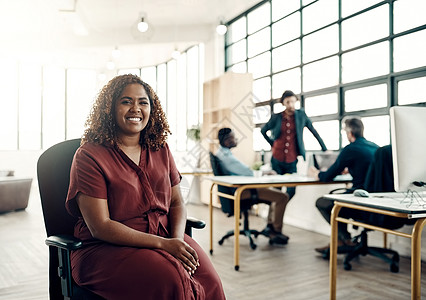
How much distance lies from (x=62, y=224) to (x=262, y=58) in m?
5.60

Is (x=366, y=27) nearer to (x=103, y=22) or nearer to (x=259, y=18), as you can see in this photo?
(x=259, y=18)

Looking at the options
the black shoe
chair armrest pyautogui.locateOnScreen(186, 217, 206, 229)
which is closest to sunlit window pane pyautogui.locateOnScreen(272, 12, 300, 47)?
the black shoe

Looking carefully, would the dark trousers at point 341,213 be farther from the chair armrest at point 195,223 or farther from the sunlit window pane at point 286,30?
the sunlit window pane at point 286,30

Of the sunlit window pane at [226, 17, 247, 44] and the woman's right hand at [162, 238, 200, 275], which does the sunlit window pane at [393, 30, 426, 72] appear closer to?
the woman's right hand at [162, 238, 200, 275]

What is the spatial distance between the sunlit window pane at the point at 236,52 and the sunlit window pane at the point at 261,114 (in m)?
1.12

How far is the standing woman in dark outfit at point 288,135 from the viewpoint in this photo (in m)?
4.61

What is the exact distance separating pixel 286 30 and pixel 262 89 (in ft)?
3.43

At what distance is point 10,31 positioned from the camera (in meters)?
8.41

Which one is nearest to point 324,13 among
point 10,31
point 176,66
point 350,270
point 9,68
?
point 350,270

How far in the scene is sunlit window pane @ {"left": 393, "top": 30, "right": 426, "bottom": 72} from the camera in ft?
12.7

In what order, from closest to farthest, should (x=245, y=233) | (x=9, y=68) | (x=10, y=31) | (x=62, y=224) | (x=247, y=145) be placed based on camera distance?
(x=62, y=224) → (x=245, y=233) → (x=247, y=145) → (x=10, y=31) → (x=9, y=68)

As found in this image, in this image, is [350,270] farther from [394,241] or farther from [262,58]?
[262,58]

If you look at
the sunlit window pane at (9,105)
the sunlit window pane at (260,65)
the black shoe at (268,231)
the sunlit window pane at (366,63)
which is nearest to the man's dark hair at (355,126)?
the sunlit window pane at (366,63)

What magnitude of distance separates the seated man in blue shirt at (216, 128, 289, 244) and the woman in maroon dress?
7.46ft
